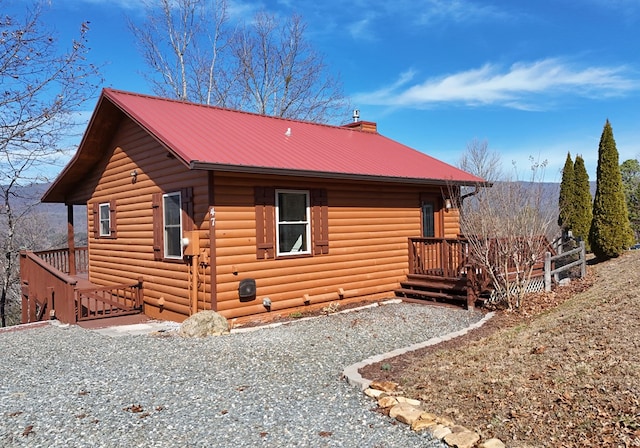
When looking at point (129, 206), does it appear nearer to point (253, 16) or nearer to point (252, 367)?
point (252, 367)

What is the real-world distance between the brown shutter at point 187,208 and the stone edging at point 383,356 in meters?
4.21

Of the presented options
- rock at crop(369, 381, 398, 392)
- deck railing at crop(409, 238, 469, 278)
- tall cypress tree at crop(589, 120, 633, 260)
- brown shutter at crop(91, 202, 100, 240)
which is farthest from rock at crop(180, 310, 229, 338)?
tall cypress tree at crop(589, 120, 633, 260)

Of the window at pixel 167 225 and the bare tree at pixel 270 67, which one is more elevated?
the bare tree at pixel 270 67

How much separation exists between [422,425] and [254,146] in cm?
661

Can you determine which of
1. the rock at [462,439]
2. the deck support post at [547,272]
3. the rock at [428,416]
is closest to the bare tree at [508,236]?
the deck support post at [547,272]

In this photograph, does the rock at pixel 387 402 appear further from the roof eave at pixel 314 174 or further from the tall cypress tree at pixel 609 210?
the tall cypress tree at pixel 609 210

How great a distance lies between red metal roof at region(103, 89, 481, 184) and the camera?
8.20 m

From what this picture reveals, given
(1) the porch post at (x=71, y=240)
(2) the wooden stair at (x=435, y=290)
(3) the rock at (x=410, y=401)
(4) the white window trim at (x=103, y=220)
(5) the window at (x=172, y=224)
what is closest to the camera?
(3) the rock at (x=410, y=401)

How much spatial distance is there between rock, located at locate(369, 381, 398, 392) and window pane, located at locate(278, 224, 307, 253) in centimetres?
451

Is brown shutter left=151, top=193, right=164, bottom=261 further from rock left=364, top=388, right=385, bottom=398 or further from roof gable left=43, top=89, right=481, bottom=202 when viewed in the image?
rock left=364, top=388, right=385, bottom=398

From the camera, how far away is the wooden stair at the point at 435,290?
976 cm

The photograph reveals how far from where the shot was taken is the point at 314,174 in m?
8.82

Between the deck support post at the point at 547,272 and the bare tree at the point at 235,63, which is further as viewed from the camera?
the bare tree at the point at 235,63

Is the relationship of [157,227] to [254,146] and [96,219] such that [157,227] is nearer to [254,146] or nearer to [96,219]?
[254,146]
